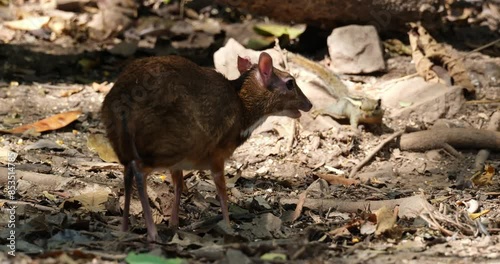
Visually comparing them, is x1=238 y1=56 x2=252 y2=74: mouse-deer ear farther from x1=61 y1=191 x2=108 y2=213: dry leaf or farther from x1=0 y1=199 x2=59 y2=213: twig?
x1=0 y1=199 x2=59 y2=213: twig

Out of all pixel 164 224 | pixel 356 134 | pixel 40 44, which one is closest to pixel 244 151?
pixel 356 134

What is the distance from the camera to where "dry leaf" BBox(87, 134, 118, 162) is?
21.9ft

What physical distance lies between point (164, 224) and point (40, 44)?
4863 mm

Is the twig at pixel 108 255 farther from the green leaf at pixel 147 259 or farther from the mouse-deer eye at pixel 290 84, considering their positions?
the mouse-deer eye at pixel 290 84

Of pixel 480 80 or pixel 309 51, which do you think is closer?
pixel 480 80

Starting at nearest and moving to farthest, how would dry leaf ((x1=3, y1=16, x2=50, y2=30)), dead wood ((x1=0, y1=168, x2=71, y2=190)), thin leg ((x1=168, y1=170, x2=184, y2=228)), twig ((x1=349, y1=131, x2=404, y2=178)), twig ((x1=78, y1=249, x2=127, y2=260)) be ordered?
twig ((x1=78, y1=249, x2=127, y2=260))
thin leg ((x1=168, y1=170, x2=184, y2=228))
dead wood ((x1=0, y1=168, x2=71, y2=190))
twig ((x1=349, y1=131, x2=404, y2=178))
dry leaf ((x1=3, y1=16, x2=50, y2=30))

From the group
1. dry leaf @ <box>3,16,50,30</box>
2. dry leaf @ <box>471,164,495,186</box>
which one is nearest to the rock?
dry leaf @ <box>471,164,495,186</box>

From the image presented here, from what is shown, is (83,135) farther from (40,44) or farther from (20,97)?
(40,44)

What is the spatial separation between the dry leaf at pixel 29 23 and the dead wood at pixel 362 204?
5.24 m

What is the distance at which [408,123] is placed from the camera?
7.74 m

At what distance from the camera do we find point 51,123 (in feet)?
24.1

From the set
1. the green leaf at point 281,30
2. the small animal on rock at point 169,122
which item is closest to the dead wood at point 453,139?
the small animal on rock at point 169,122

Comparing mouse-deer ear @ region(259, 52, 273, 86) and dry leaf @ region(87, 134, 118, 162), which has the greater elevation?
mouse-deer ear @ region(259, 52, 273, 86)

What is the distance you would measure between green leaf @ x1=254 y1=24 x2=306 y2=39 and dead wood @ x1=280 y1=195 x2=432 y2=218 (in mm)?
3613
